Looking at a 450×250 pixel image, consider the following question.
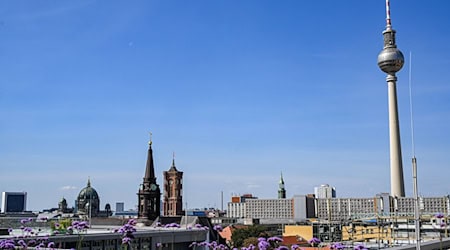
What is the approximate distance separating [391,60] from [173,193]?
6621cm

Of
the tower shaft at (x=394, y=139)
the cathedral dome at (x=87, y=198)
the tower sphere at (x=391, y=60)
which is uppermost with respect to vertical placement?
→ the tower sphere at (x=391, y=60)

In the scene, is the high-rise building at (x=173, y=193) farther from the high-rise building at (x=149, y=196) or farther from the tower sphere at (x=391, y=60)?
the tower sphere at (x=391, y=60)

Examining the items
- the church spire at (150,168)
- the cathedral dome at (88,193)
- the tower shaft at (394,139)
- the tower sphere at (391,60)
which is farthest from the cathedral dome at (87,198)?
the tower sphere at (391,60)

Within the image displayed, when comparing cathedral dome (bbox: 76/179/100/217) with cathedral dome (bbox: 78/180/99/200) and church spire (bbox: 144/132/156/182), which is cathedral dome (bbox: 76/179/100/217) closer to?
cathedral dome (bbox: 78/180/99/200)

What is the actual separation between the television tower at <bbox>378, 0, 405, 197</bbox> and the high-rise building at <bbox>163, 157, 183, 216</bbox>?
52.3 metres

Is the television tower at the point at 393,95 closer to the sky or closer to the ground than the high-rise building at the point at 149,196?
closer to the sky

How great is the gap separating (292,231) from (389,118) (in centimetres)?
4580

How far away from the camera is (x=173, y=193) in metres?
97.9

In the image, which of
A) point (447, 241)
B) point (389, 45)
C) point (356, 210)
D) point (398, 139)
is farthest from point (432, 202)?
point (447, 241)

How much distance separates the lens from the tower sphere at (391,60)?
126 m

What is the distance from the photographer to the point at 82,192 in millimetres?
129875

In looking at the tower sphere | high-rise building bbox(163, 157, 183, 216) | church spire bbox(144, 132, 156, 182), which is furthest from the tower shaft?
church spire bbox(144, 132, 156, 182)

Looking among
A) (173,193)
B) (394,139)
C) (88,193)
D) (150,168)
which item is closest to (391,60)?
(394,139)

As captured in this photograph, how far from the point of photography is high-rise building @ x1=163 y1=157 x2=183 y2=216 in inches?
3789
